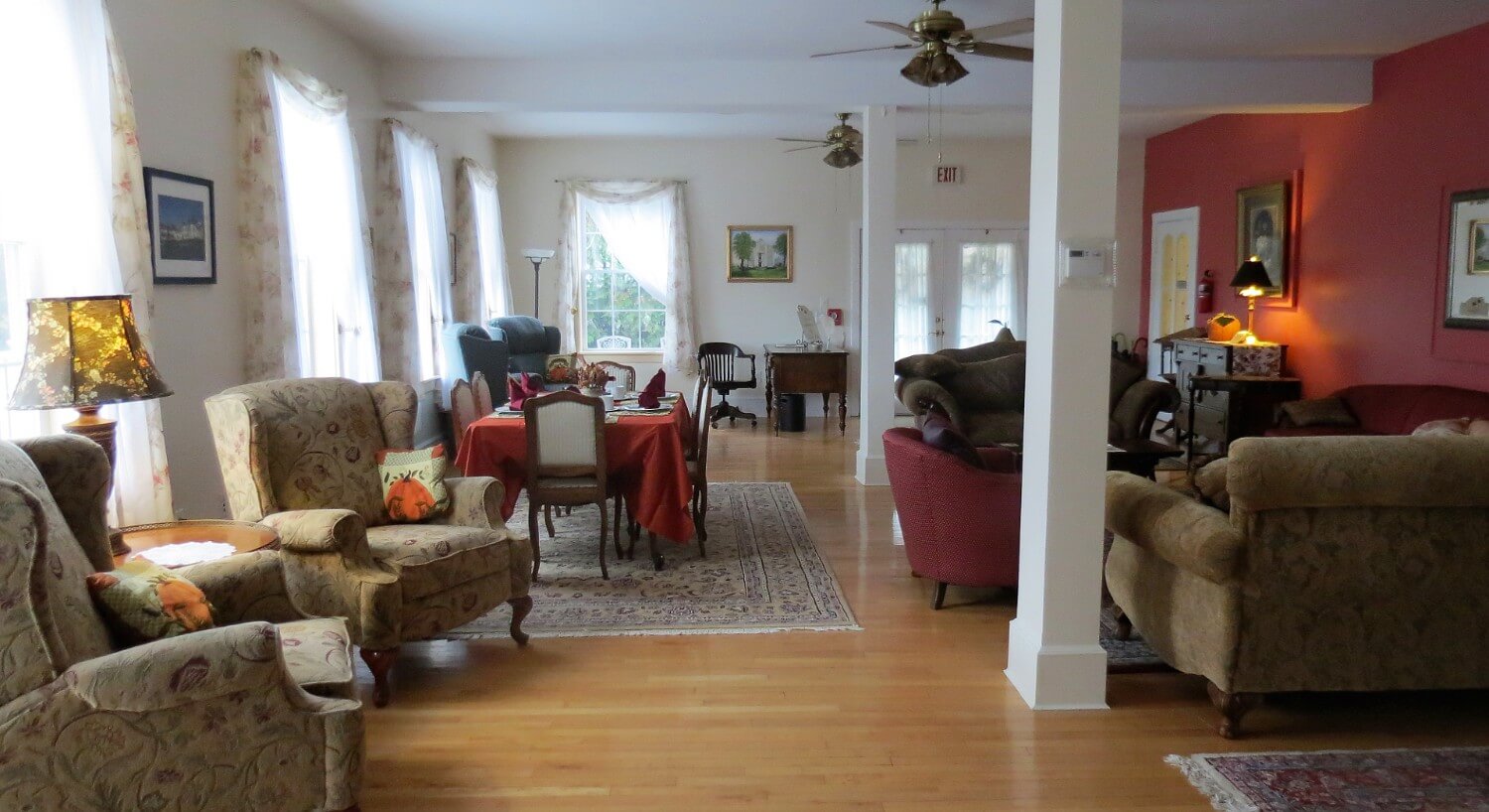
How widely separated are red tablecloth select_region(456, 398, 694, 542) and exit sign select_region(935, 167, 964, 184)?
20.7ft

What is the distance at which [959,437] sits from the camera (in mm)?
4422

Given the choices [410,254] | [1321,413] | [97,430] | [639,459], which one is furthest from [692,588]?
[1321,413]

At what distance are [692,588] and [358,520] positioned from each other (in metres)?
1.75

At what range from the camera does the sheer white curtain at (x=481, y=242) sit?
28.7 ft

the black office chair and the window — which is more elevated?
the window

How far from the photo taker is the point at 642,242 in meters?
10.6

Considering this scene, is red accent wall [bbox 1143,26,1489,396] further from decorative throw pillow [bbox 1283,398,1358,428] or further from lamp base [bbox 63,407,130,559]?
lamp base [bbox 63,407,130,559]

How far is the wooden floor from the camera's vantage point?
2.89m

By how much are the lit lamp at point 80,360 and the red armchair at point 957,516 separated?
2.83 m

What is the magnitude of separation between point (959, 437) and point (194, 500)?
329 cm

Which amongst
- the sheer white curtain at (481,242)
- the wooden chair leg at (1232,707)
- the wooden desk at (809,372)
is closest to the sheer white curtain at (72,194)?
the wooden chair leg at (1232,707)

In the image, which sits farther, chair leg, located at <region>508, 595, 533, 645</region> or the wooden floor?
chair leg, located at <region>508, 595, 533, 645</region>

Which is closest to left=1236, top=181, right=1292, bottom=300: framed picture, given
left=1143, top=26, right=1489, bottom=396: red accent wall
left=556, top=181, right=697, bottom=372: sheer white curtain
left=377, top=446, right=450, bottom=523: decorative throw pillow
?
left=1143, top=26, right=1489, bottom=396: red accent wall

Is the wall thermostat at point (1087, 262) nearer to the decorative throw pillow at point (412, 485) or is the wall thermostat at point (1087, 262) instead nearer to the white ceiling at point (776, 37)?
the decorative throw pillow at point (412, 485)
